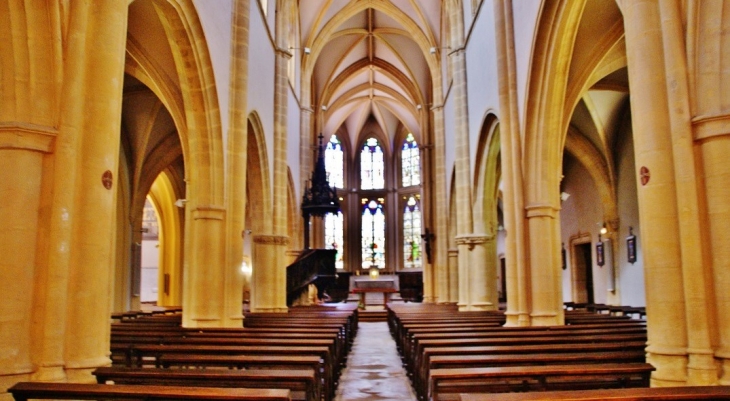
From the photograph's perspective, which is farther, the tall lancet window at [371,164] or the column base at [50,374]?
the tall lancet window at [371,164]

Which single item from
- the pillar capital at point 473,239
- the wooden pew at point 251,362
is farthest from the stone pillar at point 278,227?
the wooden pew at point 251,362

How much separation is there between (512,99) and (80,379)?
404 inches

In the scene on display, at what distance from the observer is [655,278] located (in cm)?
657

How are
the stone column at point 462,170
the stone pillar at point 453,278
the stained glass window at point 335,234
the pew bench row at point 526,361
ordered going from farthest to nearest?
the stained glass window at point 335,234, the stone pillar at point 453,278, the stone column at point 462,170, the pew bench row at point 526,361

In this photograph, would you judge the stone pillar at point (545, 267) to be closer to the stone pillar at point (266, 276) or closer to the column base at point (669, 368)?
the column base at point (669, 368)

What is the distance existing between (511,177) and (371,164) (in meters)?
28.1

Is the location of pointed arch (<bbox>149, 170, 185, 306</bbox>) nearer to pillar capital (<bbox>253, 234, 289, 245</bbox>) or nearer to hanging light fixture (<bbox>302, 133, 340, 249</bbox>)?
hanging light fixture (<bbox>302, 133, 340, 249</bbox>)

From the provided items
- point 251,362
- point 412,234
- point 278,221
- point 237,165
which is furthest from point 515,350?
point 412,234

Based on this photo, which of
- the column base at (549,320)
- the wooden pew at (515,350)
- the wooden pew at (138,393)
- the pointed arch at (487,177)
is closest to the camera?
the wooden pew at (138,393)

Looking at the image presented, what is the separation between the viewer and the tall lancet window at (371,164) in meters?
40.8

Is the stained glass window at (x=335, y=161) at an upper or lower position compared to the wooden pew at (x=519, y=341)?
upper

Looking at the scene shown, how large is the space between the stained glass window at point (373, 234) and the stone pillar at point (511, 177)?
2576 cm

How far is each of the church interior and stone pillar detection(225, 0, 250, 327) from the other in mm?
43

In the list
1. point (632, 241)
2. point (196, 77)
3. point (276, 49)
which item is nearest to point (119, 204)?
point (276, 49)
